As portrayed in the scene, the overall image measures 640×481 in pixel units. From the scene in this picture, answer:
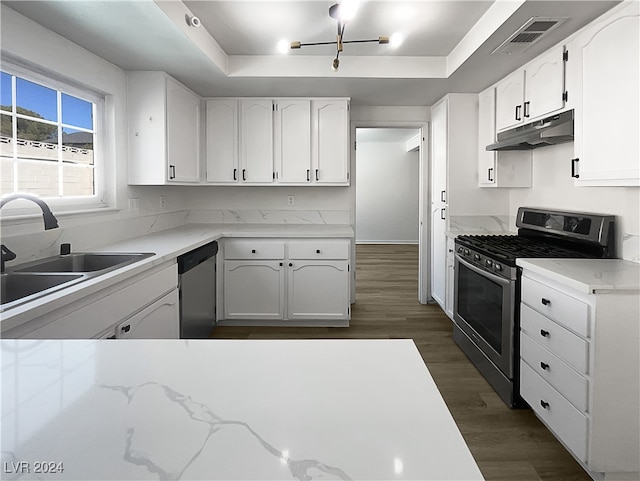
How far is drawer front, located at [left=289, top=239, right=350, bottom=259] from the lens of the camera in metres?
3.91

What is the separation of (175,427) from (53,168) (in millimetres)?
2485

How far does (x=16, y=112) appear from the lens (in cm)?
231

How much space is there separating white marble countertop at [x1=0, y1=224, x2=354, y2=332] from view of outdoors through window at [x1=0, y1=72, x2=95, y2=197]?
18.4 inches

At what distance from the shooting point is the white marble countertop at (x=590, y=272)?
184 centimetres

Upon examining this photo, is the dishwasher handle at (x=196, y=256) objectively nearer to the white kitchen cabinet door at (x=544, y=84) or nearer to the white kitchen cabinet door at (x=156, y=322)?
the white kitchen cabinet door at (x=156, y=322)

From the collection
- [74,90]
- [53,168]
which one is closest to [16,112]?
[53,168]

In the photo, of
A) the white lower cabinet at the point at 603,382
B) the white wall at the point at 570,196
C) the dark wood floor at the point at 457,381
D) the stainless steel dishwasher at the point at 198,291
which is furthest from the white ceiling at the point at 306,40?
the dark wood floor at the point at 457,381

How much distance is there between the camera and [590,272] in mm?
2084

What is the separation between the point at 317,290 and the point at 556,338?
217 cm

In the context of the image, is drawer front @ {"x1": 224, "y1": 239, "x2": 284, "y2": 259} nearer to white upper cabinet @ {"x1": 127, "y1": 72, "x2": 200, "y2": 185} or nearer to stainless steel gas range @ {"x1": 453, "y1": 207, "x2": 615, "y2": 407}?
white upper cabinet @ {"x1": 127, "y1": 72, "x2": 200, "y2": 185}

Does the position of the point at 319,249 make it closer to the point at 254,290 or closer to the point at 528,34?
the point at 254,290

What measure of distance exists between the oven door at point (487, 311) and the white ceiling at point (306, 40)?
4.72ft

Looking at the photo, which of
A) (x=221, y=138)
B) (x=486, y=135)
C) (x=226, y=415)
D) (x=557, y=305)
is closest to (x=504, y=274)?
(x=557, y=305)

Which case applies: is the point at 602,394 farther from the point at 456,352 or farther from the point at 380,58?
the point at 380,58
